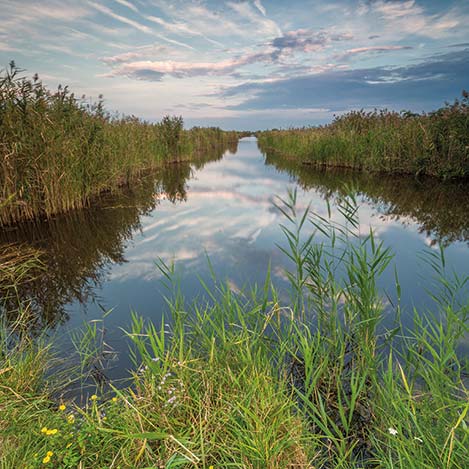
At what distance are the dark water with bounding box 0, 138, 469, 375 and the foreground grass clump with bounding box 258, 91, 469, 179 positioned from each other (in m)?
1.12

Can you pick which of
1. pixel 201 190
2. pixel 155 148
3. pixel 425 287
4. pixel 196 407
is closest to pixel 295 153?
pixel 155 148

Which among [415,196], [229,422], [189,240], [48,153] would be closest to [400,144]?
[415,196]

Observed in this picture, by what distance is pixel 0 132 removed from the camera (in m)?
6.31

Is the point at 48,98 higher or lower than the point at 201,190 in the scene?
higher

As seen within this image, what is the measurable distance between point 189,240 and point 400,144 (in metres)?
10.4

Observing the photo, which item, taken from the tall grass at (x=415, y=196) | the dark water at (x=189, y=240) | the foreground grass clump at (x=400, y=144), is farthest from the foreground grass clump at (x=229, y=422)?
the foreground grass clump at (x=400, y=144)

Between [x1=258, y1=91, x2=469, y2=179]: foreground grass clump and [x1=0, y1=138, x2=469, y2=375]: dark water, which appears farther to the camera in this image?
[x1=258, y1=91, x2=469, y2=179]: foreground grass clump

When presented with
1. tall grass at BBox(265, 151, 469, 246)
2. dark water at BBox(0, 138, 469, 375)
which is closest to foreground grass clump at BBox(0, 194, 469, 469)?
dark water at BBox(0, 138, 469, 375)

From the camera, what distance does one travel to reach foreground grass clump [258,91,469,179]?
1107 cm

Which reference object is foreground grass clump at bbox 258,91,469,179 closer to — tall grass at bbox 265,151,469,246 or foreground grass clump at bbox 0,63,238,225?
tall grass at bbox 265,151,469,246

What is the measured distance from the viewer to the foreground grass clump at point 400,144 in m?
11.1

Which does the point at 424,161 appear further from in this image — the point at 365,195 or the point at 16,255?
the point at 16,255

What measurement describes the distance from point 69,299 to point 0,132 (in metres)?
4.25

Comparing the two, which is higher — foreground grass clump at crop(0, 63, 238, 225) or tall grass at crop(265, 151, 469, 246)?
foreground grass clump at crop(0, 63, 238, 225)
